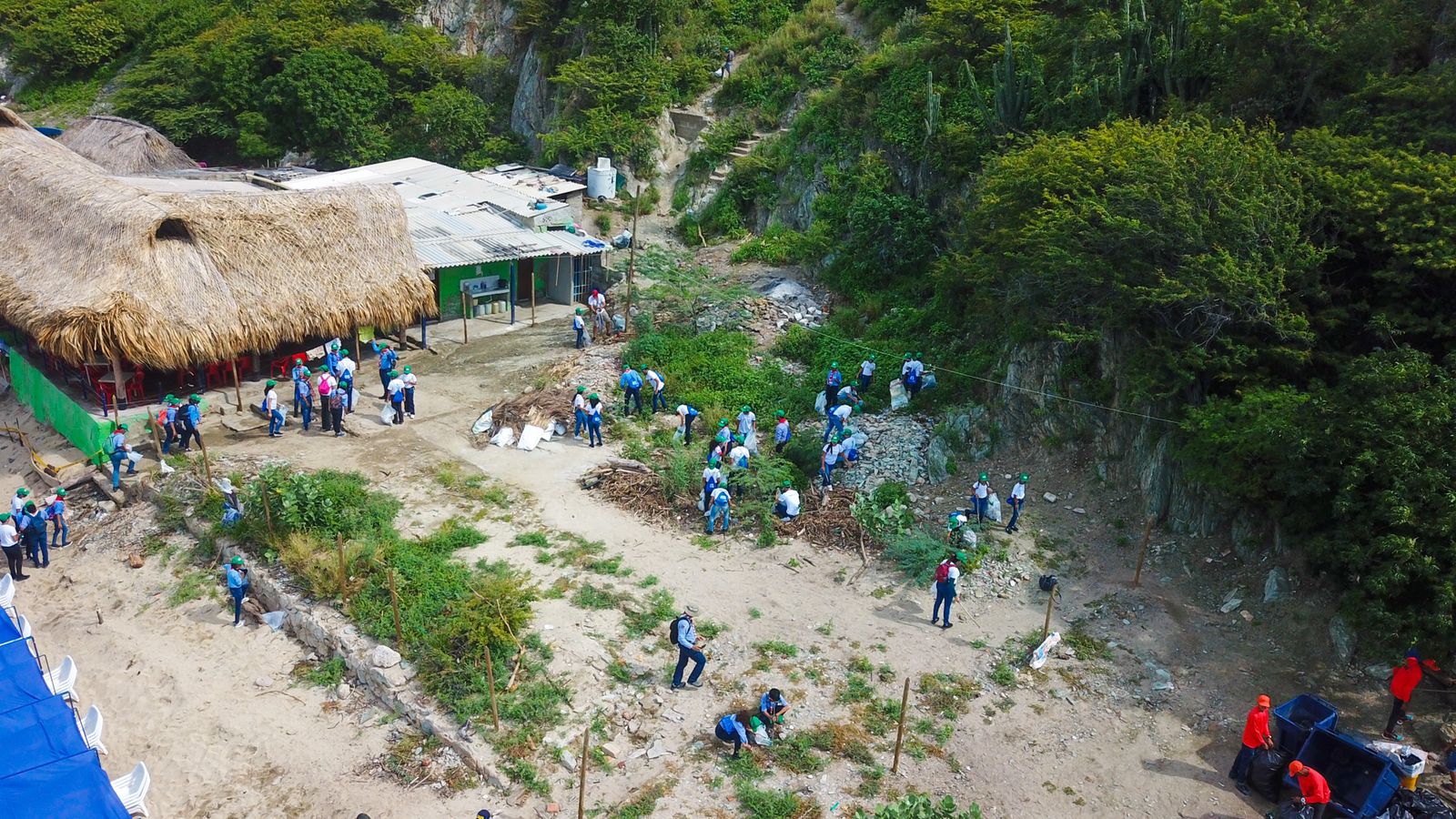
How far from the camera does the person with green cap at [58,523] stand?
17156 mm

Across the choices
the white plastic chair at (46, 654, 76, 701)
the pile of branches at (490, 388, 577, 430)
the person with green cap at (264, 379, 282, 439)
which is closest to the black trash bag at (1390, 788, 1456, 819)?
the pile of branches at (490, 388, 577, 430)

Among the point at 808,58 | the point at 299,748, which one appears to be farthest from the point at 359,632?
the point at 808,58

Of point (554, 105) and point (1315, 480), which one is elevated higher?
point (554, 105)

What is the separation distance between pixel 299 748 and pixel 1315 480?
43.5 ft

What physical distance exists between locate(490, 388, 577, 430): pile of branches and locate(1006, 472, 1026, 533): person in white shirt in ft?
27.6

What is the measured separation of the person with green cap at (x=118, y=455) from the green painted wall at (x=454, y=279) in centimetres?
840

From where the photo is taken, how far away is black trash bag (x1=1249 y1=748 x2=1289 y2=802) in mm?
11508

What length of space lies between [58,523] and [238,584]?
464cm

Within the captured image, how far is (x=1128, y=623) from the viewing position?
572 inches

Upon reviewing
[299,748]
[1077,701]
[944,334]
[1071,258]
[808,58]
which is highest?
[808,58]

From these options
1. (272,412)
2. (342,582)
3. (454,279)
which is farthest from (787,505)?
(454,279)

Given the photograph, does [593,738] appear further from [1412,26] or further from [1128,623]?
[1412,26]

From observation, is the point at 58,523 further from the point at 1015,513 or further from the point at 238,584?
the point at 1015,513

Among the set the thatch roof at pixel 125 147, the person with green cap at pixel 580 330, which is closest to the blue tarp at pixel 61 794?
the person with green cap at pixel 580 330
